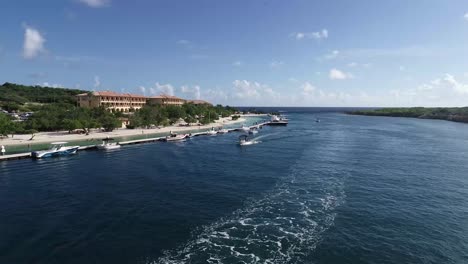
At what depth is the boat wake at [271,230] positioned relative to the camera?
2664 centimetres

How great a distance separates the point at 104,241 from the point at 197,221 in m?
9.64

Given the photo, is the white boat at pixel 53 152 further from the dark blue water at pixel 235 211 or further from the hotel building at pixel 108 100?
the hotel building at pixel 108 100

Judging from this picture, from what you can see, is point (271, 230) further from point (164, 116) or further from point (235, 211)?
point (164, 116)

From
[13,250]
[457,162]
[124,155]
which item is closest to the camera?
[13,250]

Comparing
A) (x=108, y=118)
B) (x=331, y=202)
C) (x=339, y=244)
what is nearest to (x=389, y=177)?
(x=331, y=202)

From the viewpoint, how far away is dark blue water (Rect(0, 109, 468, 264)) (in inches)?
1078

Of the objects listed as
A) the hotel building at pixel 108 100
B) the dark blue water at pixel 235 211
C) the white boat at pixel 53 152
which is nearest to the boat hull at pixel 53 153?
the white boat at pixel 53 152

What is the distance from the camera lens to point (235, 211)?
1453 inches

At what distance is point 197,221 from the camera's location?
112 ft

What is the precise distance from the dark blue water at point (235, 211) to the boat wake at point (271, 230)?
12cm

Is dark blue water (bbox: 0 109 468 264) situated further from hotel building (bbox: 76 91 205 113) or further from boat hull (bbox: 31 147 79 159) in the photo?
hotel building (bbox: 76 91 205 113)

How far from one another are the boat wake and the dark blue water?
0.12 m

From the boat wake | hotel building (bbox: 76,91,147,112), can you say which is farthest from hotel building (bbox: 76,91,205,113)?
the boat wake

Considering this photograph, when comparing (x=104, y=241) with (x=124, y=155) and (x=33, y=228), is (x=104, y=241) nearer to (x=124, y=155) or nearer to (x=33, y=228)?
(x=33, y=228)
